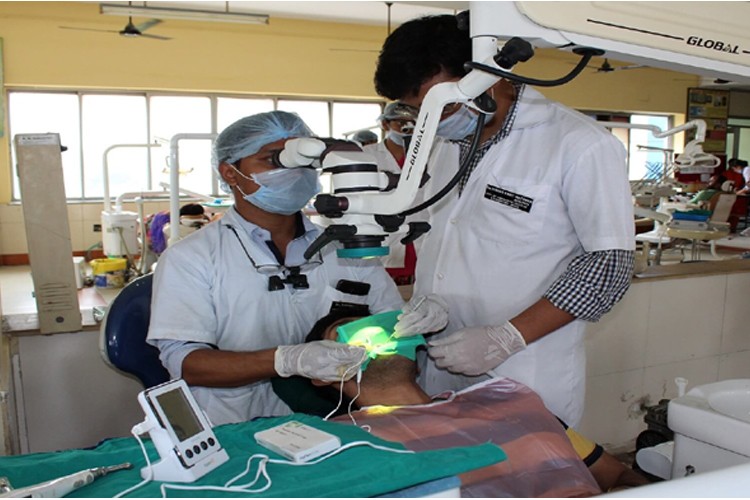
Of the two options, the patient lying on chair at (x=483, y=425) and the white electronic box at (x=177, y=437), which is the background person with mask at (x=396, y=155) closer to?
the patient lying on chair at (x=483, y=425)

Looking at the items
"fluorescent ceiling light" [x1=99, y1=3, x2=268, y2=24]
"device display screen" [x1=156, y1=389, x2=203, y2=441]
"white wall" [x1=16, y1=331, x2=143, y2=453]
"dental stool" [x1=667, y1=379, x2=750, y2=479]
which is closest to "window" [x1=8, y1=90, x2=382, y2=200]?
"fluorescent ceiling light" [x1=99, y1=3, x2=268, y2=24]

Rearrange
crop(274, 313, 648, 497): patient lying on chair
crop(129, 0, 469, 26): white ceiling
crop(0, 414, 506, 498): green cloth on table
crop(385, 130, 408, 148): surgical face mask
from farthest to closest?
crop(129, 0, 469, 26): white ceiling → crop(385, 130, 408, 148): surgical face mask → crop(274, 313, 648, 497): patient lying on chair → crop(0, 414, 506, 498): green cloth on table

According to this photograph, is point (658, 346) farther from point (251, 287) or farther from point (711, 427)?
point (251, 287)

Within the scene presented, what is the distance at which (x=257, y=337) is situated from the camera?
5.66 ft

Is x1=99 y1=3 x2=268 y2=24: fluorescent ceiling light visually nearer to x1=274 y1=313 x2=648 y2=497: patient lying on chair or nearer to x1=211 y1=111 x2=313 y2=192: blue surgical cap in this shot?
x1=211 y1=111 x2=313 y2=192: blue surgical cap

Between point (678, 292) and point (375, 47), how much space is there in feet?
25.0

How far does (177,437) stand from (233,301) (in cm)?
71

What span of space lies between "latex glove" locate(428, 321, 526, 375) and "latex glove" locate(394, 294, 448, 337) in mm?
48

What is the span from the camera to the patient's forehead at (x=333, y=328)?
65.6 inches

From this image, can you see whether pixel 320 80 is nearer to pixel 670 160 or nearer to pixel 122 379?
pixel 670 160

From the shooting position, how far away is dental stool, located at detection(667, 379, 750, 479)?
4.22 feet

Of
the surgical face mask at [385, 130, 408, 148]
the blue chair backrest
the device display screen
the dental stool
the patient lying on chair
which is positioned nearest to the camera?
the device display screen

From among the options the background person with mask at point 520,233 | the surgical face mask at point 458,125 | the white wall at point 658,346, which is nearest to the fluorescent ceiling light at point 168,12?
the white wall at point 658,346

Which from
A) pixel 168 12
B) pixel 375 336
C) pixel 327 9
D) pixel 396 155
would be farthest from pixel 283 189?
pixel 327 9
